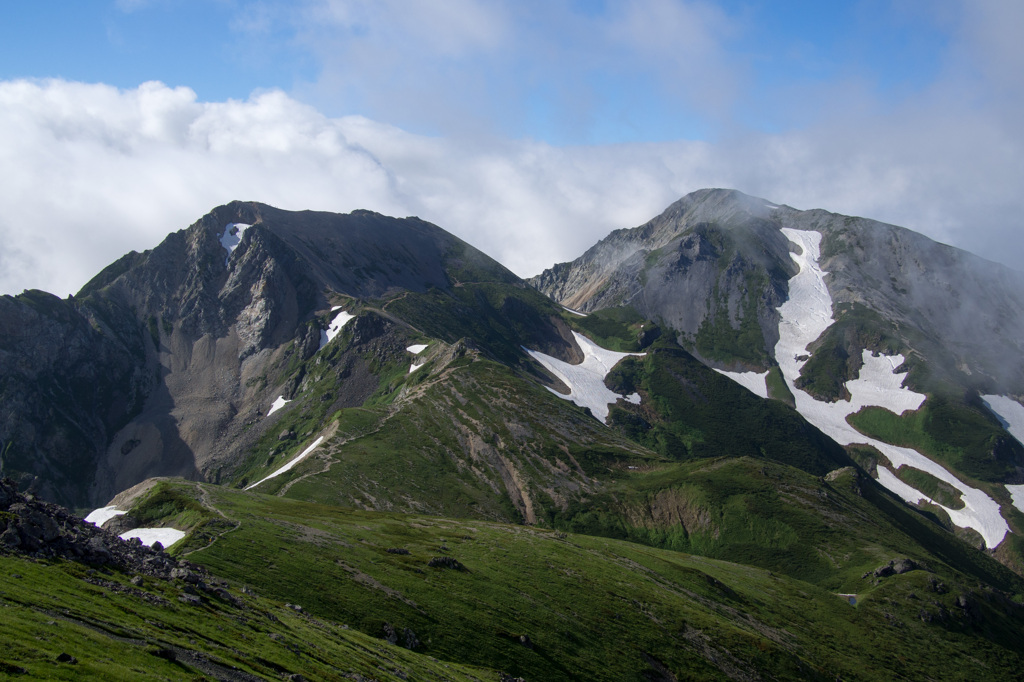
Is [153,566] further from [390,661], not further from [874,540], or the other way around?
[874,540]

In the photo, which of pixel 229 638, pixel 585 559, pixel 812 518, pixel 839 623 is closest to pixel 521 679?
pixel 229 638

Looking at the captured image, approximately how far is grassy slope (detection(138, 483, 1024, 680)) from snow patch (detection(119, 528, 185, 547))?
328 inches

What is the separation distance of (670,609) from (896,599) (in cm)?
7115

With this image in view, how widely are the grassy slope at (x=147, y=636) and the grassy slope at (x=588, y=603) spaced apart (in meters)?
17.3

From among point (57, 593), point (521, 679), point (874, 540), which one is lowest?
point (521, 679)

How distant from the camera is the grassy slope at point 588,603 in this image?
270 feet

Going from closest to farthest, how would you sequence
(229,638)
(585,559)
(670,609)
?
(229,638) → (670,609) → (585,559)

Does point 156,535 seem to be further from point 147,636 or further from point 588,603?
point 588,603

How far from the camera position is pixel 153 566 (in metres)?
58.6

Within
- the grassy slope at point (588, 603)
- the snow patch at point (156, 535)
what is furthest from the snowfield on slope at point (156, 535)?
the grassy slope at point (588, 603)

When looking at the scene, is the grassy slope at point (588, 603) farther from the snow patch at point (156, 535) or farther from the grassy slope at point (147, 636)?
the grassy slope at point (147, 636)

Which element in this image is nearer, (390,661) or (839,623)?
(390,661)

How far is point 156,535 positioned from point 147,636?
186ft

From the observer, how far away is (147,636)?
141ft
